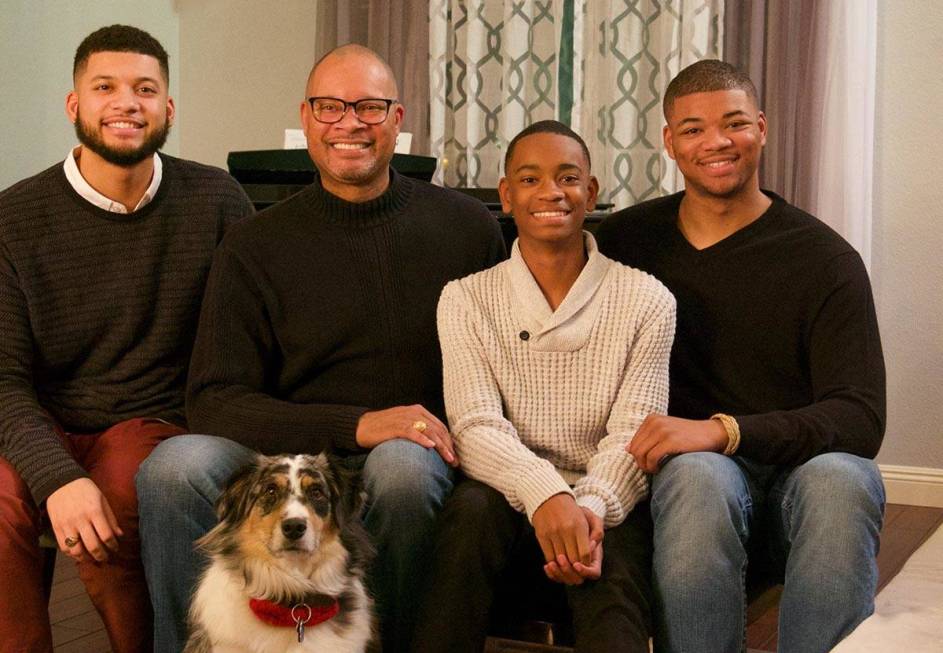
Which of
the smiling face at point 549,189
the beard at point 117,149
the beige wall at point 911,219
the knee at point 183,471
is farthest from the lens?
the beige wall at point 911,219

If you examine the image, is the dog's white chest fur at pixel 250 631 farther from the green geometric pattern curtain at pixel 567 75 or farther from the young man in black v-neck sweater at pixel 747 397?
the green geometric pattern curtain at pixel 567 75

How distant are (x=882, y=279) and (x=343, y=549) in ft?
8.99

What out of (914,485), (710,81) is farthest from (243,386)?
(914,485)

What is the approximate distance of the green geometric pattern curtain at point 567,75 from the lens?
13.5 ft

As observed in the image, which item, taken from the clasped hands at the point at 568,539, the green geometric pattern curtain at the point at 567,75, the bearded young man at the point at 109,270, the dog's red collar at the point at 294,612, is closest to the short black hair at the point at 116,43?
the bearded young man at the point at 109,270

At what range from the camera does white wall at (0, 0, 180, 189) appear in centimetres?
412

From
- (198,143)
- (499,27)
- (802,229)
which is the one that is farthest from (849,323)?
(198,143)

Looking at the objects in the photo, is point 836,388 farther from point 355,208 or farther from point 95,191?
point 95,191

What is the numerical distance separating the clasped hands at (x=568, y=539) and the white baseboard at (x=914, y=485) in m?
2.59

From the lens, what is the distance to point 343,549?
199cm

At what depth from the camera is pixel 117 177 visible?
8.03 feet

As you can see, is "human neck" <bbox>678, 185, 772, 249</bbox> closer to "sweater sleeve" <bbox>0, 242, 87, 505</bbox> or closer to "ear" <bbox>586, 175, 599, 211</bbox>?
"ear" <bbox>586, 175, 599, 211</bbox>

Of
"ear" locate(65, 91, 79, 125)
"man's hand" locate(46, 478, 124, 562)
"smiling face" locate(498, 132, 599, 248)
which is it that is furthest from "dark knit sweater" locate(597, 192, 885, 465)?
"ear" locate(65, 91, 79, 125)

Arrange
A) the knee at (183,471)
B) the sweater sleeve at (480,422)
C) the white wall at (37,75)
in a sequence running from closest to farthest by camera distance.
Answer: the sweater sleeve at (480,422)
the knee at (183,471)
the white wall at (37,75)
